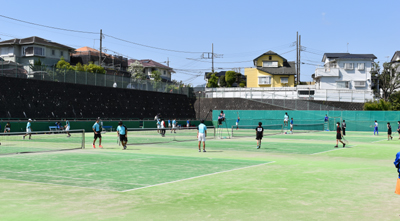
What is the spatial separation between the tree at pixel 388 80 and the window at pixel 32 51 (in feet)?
210

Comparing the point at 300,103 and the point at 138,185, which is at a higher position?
the point at 300,103

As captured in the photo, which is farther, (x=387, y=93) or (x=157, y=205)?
(x=387, y=93)

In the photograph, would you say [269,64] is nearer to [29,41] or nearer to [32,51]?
[32,51]

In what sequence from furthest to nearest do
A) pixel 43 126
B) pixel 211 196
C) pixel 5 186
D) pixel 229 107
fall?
pixel 229 107
pixel 43 126
pixel 5 186
pixel 211 196

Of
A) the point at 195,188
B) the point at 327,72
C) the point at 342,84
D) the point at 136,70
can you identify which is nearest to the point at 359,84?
the point at 342,84

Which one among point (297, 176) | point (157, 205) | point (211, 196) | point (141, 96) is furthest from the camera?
point (141, 96)

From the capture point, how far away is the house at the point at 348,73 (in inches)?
3199

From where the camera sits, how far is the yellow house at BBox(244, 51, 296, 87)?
3627 inches

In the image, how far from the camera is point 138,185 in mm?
11578

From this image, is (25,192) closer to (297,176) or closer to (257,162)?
(297,176)

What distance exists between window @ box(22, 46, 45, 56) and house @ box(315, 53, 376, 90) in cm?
5323

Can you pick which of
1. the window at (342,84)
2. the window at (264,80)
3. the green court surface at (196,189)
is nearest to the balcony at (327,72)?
the window at (342,84)

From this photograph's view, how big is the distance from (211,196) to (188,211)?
1714 mm

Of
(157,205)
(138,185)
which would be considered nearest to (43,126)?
(138,185)
